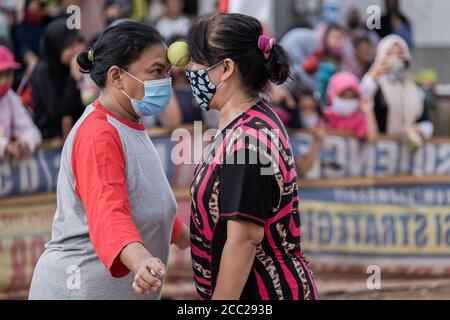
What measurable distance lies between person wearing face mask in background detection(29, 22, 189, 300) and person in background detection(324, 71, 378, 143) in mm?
4663

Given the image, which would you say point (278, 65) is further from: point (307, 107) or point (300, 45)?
A: point (300, 45)

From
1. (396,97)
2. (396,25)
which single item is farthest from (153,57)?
(396,25)

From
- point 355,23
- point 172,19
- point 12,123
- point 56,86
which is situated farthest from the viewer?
point 355,23

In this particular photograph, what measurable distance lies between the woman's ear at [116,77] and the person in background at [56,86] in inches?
144

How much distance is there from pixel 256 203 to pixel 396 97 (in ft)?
18.0

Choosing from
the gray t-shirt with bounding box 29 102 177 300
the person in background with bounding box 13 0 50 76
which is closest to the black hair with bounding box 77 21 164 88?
the gray t-shirt with bounding box 29 102 177 300

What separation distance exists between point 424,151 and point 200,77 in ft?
17.5

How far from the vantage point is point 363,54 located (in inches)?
408

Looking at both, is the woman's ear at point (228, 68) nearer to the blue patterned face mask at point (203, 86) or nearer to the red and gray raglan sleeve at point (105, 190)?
the blue patterned face mask at point (203, 86)

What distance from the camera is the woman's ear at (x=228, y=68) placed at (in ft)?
11.8

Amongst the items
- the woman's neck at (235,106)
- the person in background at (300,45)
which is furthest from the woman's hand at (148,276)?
the person in background at (300,45)

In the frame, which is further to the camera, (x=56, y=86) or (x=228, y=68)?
(x=56, y=86)
